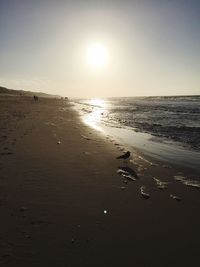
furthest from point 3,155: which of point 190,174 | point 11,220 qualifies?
point 190,174

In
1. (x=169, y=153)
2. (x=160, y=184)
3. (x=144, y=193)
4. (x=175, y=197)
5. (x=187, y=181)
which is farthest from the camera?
(x=169, y=153)

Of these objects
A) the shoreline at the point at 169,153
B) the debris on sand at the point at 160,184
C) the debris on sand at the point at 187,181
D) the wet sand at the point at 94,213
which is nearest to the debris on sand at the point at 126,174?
the wet sand at the point at 94,213

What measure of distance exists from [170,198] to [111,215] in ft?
5.99

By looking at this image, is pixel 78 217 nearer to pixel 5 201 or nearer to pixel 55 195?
pixel 55 195

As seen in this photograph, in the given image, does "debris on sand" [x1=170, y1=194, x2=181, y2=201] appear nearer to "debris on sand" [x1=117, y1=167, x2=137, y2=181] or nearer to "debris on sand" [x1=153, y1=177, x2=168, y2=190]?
"debris on sand" [x1=153, y1=177, x2=168, y2=190]

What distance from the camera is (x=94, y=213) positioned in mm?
5566

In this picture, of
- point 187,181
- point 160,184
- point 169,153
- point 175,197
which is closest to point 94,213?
point 175,197

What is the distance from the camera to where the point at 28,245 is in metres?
4.31

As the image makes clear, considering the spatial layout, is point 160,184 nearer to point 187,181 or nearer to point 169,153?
point 187,181

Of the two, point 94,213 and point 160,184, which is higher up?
point 94,213

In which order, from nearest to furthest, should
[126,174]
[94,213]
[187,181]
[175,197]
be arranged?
1. [94,213]
2. [175,197]
3. [187,181]
4. [126,174]

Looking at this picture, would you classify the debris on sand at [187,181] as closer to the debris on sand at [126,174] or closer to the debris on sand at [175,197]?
the debris on sand at [175,197]

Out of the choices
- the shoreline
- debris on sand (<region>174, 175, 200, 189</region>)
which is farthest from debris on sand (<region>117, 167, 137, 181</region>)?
the shoreline

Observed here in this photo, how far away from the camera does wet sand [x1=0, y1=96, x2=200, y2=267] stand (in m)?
4.25
